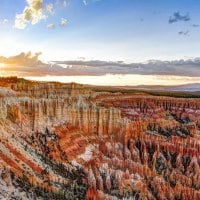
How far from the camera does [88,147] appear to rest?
69.2 meters

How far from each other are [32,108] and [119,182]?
12.0 meters

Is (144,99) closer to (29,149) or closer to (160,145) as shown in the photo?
(160,145)

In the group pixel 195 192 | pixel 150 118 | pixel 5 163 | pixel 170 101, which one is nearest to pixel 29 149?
pixel 5 163

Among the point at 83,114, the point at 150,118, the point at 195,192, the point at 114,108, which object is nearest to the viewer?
the point at 195,192

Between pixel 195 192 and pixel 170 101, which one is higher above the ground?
pixel 170 101

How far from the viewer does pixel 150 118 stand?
285 ft

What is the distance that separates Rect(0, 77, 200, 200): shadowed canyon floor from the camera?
55500 mm

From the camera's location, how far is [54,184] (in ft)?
180

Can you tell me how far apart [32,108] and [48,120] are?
2.15m

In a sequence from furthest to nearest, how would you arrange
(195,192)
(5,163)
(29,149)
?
(195,192) < (29,149) < (5,163)

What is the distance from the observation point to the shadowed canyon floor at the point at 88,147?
182 feet

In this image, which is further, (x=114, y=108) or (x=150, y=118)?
(x=150, y=118)

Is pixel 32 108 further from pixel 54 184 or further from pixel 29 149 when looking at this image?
pixel 54 184

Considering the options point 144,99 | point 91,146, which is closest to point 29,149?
point 91,146
